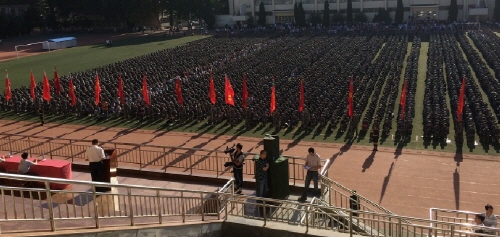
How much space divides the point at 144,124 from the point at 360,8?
5430 centimetres

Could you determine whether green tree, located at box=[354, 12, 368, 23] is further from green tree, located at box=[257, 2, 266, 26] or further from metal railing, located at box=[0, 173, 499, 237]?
metal railing, located at box=[0, 173, 499, 237]

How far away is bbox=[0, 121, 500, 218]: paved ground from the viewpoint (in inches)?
599

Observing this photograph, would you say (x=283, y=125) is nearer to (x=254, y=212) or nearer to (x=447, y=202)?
(x=447, y=202)

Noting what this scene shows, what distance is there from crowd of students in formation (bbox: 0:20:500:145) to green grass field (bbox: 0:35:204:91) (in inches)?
238

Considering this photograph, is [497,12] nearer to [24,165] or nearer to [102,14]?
[102,14]

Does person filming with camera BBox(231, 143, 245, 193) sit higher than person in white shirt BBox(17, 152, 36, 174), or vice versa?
person in white shirt BBox(17, 152, 36, 174)

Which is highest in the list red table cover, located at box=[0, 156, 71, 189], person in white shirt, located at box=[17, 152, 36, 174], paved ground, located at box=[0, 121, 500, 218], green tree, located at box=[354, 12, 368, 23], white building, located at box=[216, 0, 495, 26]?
white building, located at box=[216, 0, 495, 26]

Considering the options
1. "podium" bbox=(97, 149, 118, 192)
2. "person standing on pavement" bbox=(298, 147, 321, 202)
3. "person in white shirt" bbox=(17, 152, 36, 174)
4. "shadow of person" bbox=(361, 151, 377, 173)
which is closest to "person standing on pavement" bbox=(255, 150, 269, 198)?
"person standing on pavement" bbox=(298, 147, 321, 202)

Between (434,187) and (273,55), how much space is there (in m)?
30.9

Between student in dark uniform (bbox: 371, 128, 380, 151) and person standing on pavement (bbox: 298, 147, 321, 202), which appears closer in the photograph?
person standing on pavement (bbox: 298, 147, 321, 202)

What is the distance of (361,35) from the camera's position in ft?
197

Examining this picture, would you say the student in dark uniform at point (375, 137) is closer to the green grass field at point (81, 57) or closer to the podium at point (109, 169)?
the podium at point (109, 169)

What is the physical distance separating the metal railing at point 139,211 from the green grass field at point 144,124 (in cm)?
1122

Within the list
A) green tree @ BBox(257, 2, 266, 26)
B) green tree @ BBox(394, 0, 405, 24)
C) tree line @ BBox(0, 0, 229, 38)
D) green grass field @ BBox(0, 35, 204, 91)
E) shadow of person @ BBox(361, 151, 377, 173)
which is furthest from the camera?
green tree @ BBox(257, 2, 266, 26)
